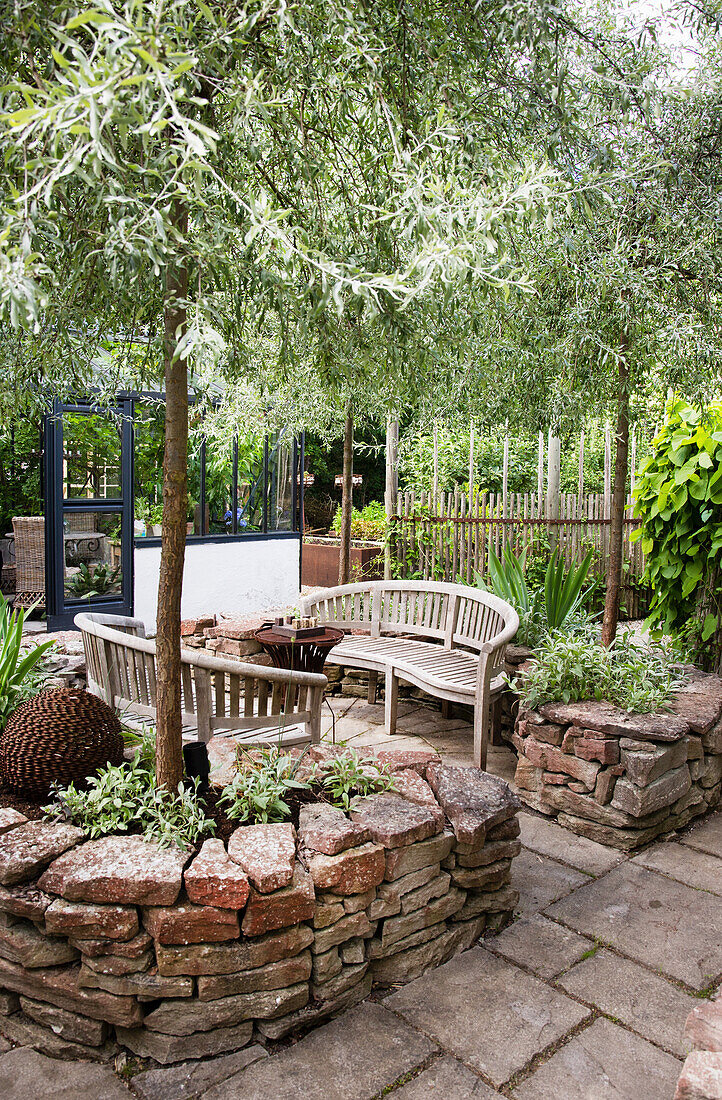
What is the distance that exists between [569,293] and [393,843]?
127 inches

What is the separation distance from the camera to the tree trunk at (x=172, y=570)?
251cm

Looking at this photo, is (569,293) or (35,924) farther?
(569,293)

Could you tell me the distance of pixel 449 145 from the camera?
2.53 metres

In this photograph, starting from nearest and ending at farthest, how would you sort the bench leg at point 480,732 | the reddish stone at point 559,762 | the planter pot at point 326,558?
the reddish stone at point 559,762 < the bench leg at point 480,732 < the planter pot at point 326,558

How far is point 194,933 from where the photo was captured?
6.79ft

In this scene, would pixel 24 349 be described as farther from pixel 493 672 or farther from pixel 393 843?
pixel 493 672

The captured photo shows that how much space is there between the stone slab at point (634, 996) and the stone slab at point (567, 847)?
26.6 inches

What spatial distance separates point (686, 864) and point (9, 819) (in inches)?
107

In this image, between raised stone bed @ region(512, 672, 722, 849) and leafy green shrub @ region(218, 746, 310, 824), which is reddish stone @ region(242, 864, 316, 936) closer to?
leafy green shrub @ region(218, 746, 310, 824)

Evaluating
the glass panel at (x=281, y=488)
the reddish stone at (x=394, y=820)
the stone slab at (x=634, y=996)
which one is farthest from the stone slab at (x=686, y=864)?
the glass panel at (x=281, y=488)

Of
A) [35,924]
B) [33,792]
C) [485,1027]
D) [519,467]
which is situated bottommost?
[485,1027]

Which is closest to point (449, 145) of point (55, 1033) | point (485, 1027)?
point (485, 1027)

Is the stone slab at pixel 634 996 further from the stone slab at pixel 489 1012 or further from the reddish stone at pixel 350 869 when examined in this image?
the reddish stone at pixel 350 869

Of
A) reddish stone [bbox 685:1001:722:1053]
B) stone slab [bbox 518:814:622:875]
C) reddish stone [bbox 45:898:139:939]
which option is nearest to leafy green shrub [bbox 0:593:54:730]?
reddish stone [bbox 45:898:139:939]
